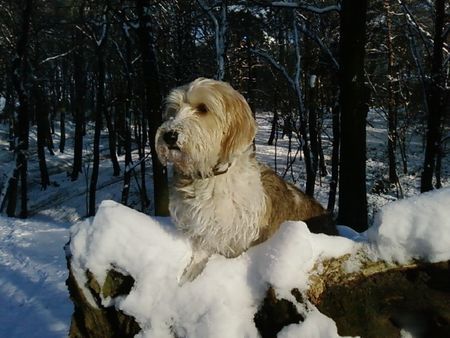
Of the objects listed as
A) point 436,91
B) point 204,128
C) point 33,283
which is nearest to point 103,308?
point 204,128

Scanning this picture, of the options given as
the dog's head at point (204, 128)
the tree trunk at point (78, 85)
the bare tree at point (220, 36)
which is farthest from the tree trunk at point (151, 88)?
the tree trunk at point (78, 85)

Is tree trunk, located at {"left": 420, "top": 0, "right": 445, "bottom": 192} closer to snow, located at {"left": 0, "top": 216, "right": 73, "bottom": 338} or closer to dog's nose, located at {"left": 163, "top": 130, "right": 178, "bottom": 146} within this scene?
snow, located at {"left": 0, "top": 216, "right": 73, "bottom": 338}

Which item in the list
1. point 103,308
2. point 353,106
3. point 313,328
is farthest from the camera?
point 353,106

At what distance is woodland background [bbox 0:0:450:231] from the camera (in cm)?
972

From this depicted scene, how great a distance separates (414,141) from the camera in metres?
41.5

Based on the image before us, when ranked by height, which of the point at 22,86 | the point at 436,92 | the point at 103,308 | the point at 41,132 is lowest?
the point at 41,132

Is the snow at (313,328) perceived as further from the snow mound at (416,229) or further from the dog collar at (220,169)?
the dog collar at (220,169)

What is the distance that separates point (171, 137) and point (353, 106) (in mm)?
5507

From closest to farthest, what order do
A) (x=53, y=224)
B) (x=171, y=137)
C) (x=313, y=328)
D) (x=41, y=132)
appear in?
(x=313, y=328)
(x=171, y=137)
(x=53, y=224)
(x=41, y=132)

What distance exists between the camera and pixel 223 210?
3717mm

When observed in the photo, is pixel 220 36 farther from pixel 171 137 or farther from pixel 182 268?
pixel 182 268

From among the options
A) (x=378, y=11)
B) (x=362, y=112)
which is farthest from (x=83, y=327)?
(x=378, y=11)

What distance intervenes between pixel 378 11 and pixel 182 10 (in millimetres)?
8163

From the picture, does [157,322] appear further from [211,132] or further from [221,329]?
[211,132]
